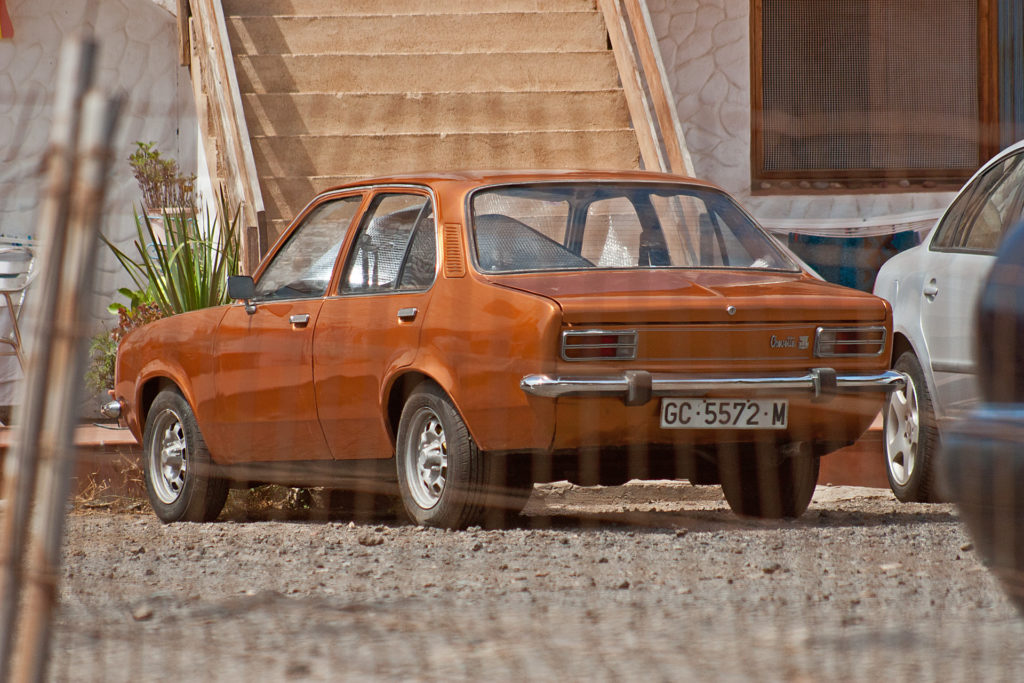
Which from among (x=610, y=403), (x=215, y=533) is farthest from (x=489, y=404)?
(x=215, y=533)

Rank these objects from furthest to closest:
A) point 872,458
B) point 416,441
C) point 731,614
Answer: point 872,458 < point 416,441 < point 731,614

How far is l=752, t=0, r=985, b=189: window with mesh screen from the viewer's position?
43.2ft

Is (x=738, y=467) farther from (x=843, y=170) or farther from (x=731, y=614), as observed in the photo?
(x=843, y=170)

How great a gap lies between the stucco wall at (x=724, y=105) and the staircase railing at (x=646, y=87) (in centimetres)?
121

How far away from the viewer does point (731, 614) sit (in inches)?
156

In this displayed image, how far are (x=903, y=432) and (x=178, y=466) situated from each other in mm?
3127

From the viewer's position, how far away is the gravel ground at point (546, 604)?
341cm

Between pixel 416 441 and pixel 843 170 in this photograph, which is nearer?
pixel 416 441

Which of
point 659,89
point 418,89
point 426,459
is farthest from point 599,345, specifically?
point 418,89

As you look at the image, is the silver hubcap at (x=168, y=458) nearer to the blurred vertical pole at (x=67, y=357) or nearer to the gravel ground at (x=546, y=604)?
the gravel ground at (x=546, y=604)

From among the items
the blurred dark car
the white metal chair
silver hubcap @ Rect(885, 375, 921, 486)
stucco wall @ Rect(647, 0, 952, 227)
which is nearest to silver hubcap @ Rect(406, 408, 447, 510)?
silver hubcap @ Rect(885, 375, 921, 486)

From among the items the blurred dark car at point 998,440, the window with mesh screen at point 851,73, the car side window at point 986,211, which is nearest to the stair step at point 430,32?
the window with mesh screen at point 851,73

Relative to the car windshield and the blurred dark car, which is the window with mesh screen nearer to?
the car windshield

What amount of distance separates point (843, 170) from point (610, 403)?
26.8 ft
